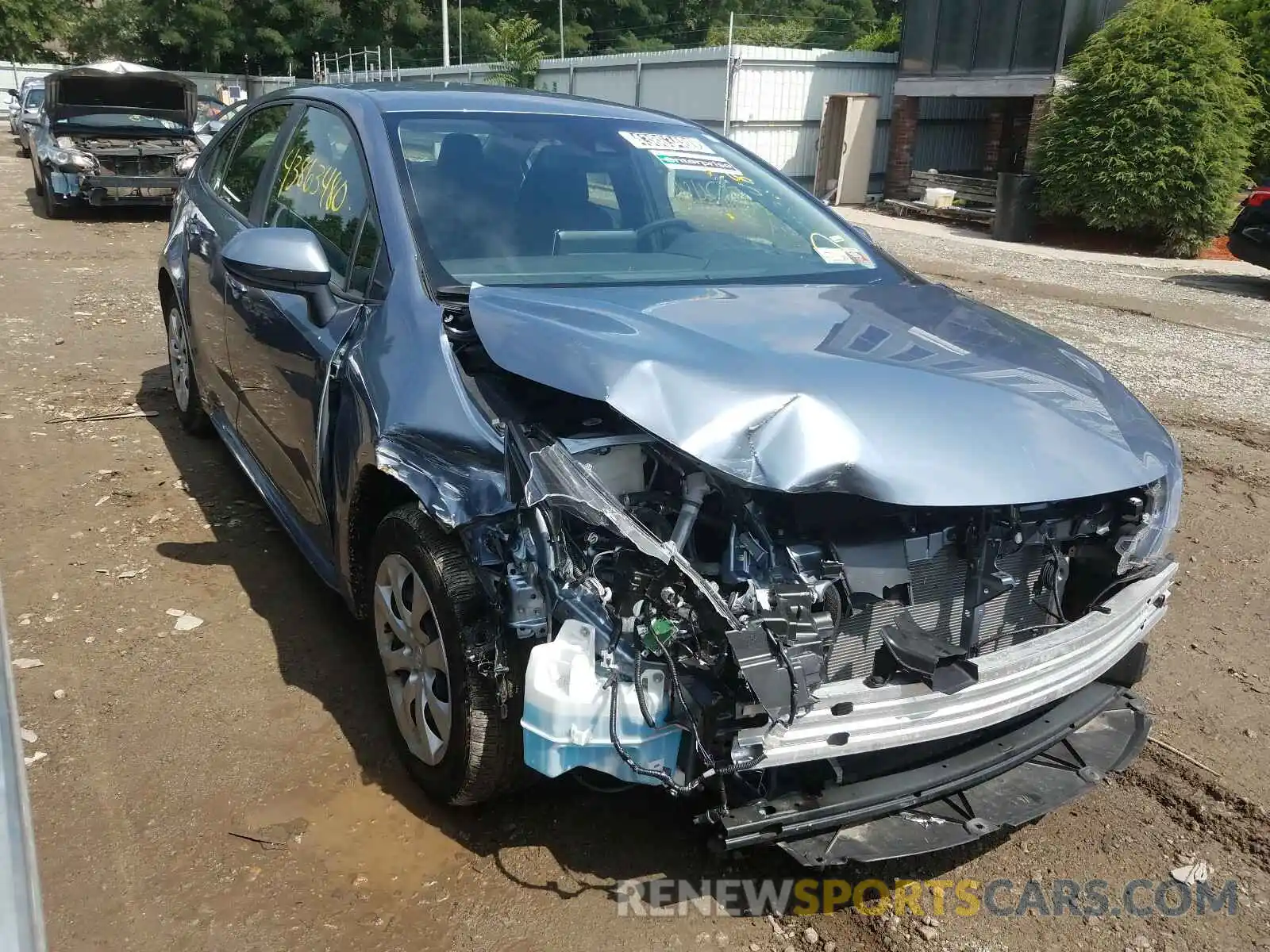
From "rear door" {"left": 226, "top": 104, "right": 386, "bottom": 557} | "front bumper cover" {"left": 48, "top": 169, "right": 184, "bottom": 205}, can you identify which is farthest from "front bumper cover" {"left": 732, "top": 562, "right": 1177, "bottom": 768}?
"front bumper cover" {"left": 48, "top": 169, "right": 184, "bottom": 205}

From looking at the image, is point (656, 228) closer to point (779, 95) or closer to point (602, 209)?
point (602, 209)

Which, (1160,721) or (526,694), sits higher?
(526,694)

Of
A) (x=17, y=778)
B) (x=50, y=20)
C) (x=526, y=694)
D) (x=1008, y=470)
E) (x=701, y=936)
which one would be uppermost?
(x=50, y=20)

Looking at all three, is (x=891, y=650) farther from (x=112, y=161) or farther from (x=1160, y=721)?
(x=112, y=161)

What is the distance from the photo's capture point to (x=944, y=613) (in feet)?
8.04

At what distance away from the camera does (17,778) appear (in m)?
1.33

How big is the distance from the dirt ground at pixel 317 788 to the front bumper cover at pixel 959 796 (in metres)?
0.29

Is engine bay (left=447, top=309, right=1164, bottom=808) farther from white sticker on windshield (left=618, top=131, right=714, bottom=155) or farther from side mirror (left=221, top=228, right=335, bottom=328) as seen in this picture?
white sticker on windshield (left=618, top=131, right=714, bottom=155)

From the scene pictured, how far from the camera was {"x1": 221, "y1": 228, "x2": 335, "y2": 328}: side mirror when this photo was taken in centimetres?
294

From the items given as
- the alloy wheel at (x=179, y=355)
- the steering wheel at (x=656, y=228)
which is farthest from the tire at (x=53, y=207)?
the steering wheel at (x=656, y=228)

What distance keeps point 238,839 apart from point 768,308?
2.01 m

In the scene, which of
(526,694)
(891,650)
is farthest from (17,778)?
Answer: (891,650)

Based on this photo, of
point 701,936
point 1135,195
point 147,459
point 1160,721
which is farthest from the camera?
point 1135,195

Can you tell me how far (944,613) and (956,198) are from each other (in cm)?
1702
